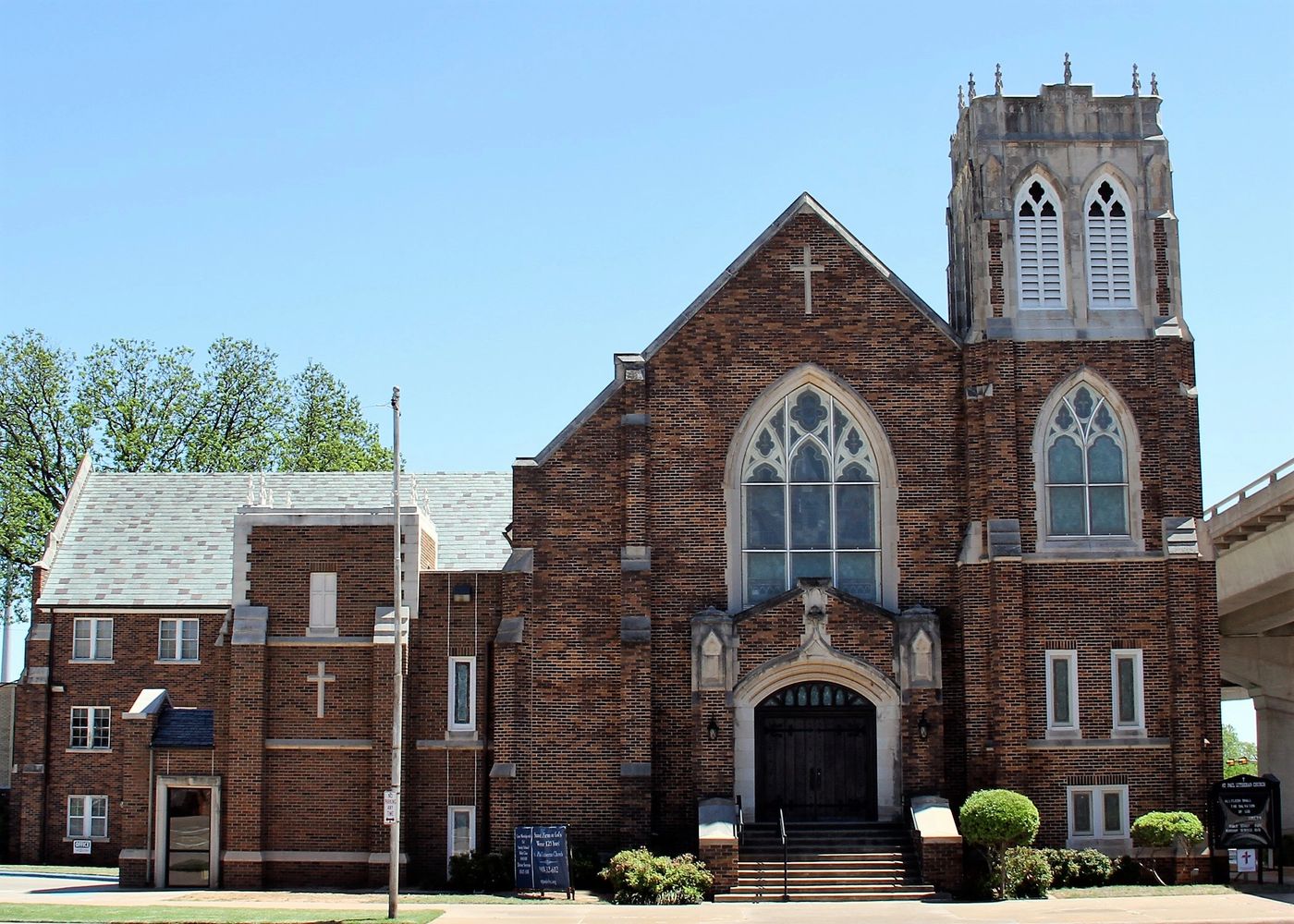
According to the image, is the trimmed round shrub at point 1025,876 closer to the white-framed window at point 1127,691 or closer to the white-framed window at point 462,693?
the white-framed window at point 1127,691

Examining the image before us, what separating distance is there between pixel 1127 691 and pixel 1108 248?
8.04m

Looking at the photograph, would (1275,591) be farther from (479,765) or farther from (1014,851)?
(479,765)

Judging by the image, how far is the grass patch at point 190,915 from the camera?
79.8ft

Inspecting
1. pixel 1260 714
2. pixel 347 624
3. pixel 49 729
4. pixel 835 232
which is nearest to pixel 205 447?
pixel 49 729

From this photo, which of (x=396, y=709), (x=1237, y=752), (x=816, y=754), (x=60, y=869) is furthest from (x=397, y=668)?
(x=1237, y=752)

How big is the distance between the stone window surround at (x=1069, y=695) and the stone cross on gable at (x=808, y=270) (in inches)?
296

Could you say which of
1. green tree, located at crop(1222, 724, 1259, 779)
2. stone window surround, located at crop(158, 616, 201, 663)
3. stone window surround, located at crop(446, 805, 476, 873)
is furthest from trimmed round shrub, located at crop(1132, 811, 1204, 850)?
green tree, located at crop(1222, 724, 1259, 779)

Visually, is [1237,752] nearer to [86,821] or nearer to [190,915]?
[86,821]

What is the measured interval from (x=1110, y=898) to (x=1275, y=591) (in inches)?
418

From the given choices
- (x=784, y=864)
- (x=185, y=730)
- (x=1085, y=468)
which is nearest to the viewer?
(x=784, y=864)

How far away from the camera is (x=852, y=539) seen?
30797mm

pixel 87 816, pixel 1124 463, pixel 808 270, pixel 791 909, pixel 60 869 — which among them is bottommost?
pixel 60 869

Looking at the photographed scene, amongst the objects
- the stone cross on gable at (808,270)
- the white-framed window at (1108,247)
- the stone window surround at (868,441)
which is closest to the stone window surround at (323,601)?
the stone window surround at (868,441)

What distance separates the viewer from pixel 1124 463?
30359 millimetres
